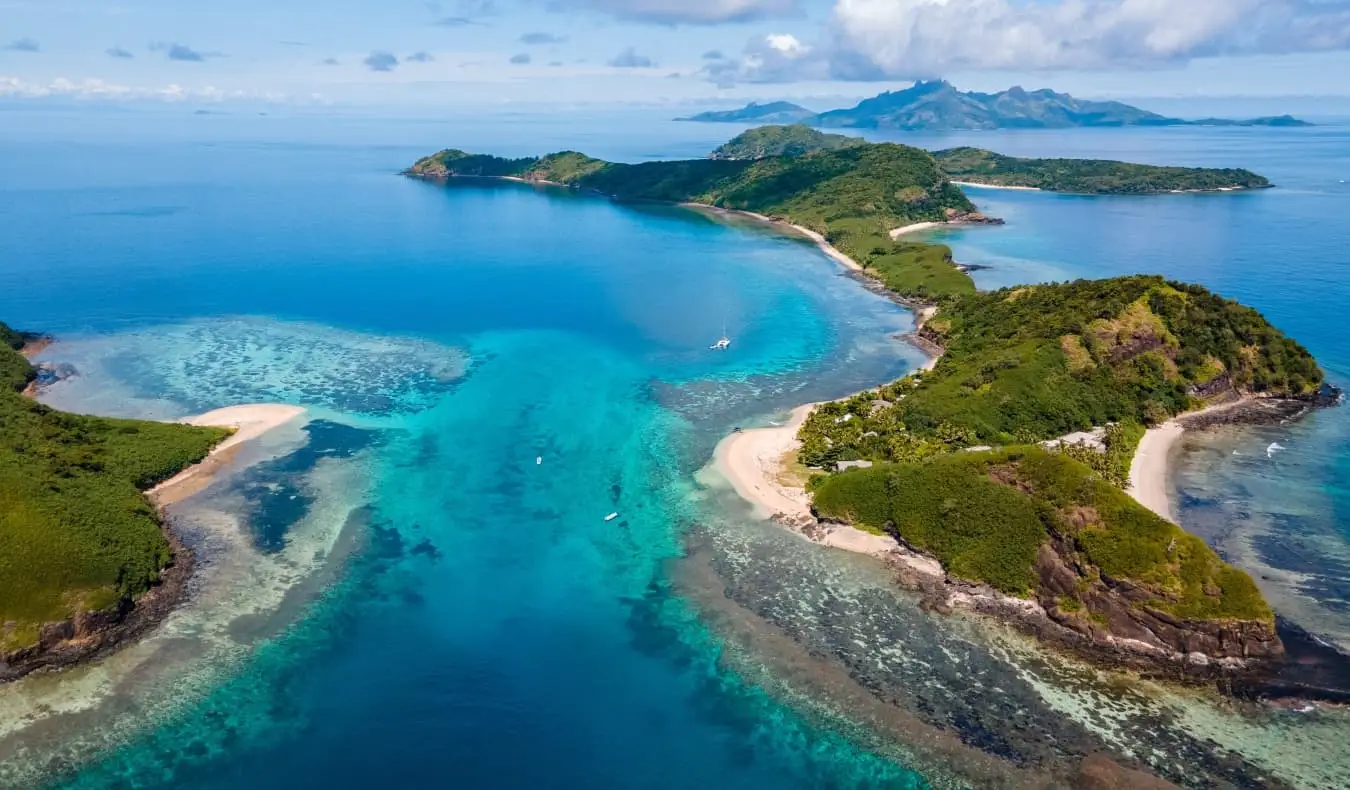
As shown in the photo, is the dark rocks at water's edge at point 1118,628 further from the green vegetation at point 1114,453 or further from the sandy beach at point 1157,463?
the green vegetation at point 1114,453

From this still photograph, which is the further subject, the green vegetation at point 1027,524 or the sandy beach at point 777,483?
the sandy beach at point 777,483

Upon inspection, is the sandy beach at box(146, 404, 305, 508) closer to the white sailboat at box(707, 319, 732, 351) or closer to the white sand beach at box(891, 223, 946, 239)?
the white sailboat at box(707, 319, 732, 351)

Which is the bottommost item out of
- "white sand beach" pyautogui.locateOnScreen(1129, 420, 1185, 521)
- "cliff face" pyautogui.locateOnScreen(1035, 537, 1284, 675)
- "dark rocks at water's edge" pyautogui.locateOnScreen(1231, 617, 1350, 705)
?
"dark rocks at water's edge" pyautogui.locateOnScreen(1231, 617, 1350, 705)

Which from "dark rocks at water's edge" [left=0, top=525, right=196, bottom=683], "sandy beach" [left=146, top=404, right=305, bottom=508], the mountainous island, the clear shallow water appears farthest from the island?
the clear shallow water

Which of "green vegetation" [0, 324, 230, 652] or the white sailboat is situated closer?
"green vegetation" [0, 324, 230, 652]

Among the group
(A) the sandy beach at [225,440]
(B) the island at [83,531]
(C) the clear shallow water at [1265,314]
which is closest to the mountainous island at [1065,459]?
(C) the clear shallow water at [1265,314]

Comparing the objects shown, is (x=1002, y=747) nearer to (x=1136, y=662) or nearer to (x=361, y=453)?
(x=1136, y=662)
